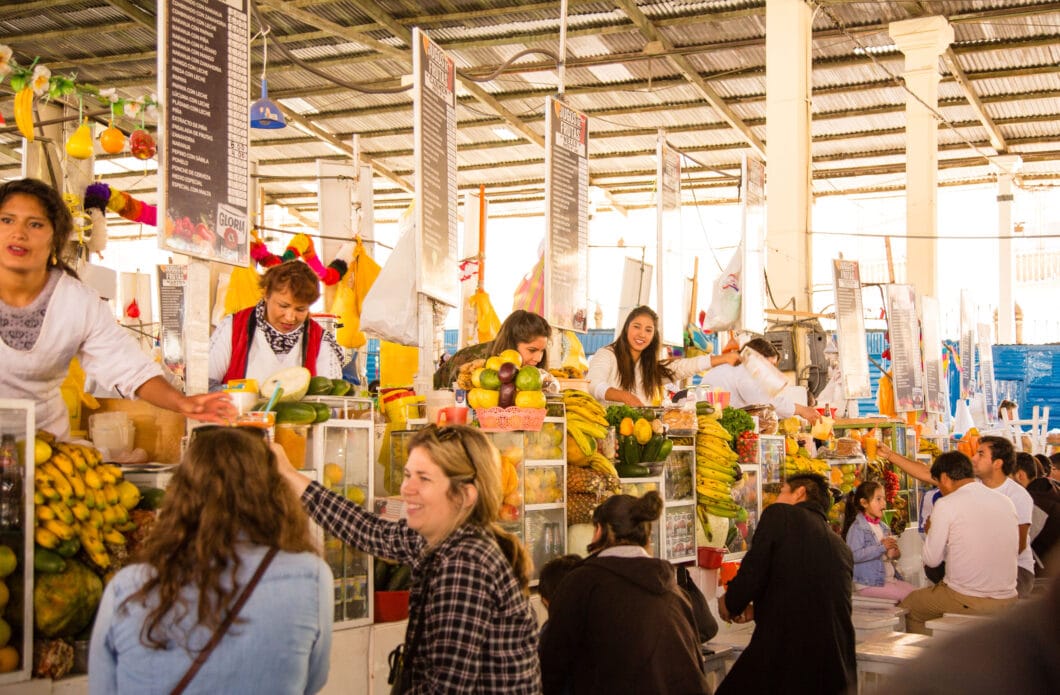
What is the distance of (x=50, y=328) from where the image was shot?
10.6ft

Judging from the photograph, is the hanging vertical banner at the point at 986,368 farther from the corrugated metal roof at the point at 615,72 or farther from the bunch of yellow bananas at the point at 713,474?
the bunch of yellow bananas at the point at 713,474

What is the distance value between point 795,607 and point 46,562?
2941mm

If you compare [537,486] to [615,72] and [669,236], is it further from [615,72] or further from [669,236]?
[615,72]

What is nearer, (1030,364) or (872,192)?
(1030,364)

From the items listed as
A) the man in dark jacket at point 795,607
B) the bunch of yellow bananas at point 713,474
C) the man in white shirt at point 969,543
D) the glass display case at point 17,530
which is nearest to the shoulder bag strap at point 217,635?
the glass display case at point 17,530

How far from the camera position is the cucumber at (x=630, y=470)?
540 centimetres

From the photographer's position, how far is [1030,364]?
53.6 feet

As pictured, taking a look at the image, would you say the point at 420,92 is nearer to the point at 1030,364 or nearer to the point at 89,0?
the point at 89,0

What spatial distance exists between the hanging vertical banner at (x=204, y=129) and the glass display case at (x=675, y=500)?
7.67ft

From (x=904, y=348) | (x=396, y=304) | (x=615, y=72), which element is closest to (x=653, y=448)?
(x=396, y=304)

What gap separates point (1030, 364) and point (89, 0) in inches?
529

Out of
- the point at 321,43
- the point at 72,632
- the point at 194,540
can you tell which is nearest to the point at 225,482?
the point at 194,540

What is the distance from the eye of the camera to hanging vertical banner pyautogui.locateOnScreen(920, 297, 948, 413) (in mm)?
12172

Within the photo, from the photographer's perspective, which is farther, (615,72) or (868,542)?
(615,72)
